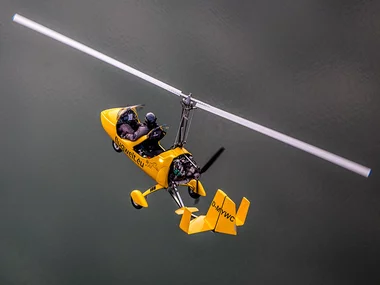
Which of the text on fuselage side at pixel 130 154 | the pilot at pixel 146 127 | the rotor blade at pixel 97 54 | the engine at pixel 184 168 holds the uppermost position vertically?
the rotor blade at pixel 97 54

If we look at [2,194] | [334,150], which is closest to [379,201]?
[334,150]

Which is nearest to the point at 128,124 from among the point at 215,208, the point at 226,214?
the point at 215,208

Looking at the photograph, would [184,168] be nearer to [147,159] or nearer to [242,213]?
[147,159]

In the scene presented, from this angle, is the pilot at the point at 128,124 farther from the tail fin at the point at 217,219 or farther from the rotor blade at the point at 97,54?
the tail fin at the point at 217,219

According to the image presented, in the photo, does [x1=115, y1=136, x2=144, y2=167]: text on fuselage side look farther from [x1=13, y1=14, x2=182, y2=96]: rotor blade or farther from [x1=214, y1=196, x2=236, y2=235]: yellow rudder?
[x1=214, y1=196, x2=236, y2=235]: yellow rudder

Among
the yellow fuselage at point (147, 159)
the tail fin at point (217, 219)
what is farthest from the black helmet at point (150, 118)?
the tail fin at point (217, 219)

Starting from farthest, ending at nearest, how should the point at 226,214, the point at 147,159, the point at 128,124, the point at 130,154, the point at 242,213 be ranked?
the point at 128,124 < the point at 130,154 < the point at 147,159 < the point at 242,213 < the point at 226,214

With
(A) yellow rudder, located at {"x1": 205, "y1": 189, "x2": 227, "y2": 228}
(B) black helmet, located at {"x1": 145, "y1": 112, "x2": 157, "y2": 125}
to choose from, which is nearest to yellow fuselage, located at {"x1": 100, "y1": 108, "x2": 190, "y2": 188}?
(B) black helmet, located at {"x1": 145, "y1": 112, "x2": 157, "y2": 125}
